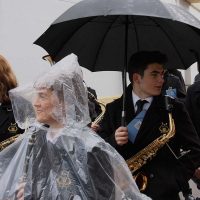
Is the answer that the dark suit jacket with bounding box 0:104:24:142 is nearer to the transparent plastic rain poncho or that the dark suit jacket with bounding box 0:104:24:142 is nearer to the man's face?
the man's face

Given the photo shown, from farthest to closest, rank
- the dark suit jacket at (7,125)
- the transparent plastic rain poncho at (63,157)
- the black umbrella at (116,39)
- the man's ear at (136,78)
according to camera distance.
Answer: the dark suit jacket at (7,125) → the black umbrella at (116,39) → the man's ear at (136,78) → the transparent plastic rain poncho at (63,157)

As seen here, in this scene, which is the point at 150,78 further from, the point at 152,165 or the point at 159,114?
the point at 152,165

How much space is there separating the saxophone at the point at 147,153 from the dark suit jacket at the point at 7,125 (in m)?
1.05

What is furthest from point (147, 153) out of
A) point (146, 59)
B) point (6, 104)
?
point (6, 104)

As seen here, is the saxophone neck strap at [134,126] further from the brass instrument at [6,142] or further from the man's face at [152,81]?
the brass instrument at [6,142]

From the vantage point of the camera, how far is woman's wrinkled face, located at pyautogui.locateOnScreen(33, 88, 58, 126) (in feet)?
9.19

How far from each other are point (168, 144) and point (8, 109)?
144 centimetres

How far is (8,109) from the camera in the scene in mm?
4340

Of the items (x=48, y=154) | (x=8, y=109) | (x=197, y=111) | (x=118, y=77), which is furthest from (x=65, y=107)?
(x=118, y=77)

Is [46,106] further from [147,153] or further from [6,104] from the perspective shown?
[6,104]

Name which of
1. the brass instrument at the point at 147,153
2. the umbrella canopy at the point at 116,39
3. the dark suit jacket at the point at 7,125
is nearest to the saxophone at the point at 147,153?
the brass instrument at the point at 147,153

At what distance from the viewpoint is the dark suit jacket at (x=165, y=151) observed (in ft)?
11.9

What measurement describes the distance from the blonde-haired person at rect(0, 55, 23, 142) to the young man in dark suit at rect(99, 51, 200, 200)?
88 cm

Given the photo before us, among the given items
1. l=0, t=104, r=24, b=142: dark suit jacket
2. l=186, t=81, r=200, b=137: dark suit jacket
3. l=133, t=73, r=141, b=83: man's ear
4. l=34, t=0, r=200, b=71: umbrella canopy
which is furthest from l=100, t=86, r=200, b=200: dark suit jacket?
l=186, t=81, r=200, b=137: dark suit jacket
